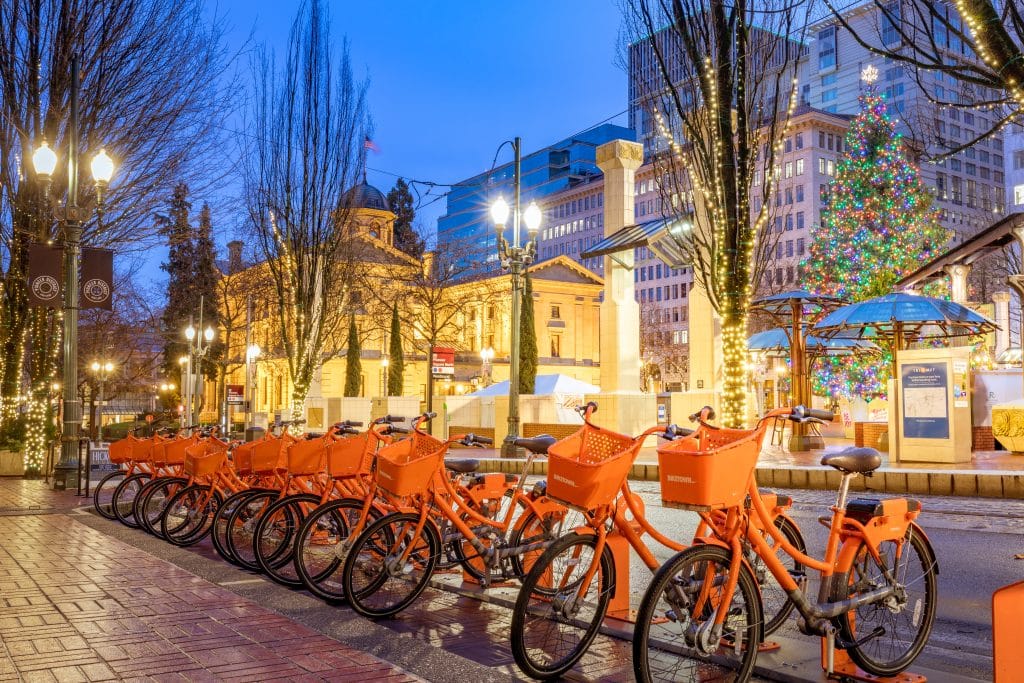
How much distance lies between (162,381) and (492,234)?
4868cm

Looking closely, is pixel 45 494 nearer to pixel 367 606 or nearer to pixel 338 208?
pixel 367 606

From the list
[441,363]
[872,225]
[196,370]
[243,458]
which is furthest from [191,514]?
[196,370]

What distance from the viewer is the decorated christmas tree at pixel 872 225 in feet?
120

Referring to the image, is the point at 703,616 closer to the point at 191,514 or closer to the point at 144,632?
the point at 144,632

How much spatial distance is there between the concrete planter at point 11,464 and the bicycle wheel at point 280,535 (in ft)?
47.3

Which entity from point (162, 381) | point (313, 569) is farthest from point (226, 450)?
point (162, 381)

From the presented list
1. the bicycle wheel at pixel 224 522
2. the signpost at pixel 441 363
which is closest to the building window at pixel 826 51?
the signpost at pixel 441 363

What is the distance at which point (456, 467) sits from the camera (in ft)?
21.5

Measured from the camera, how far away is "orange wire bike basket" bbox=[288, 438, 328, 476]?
7.68 m

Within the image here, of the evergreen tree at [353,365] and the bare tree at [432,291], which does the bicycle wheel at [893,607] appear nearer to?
the bare tree at [432,291]

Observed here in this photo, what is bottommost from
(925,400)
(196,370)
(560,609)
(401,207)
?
(560,609)

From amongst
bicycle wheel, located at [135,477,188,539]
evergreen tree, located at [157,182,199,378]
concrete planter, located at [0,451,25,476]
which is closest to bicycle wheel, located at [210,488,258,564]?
bicycle wheel, located at [135,477,188,539]

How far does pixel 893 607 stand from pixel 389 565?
10.1 ft

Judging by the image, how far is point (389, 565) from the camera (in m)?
6.09
